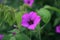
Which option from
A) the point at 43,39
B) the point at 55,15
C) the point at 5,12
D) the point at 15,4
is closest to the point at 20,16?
the point at 5,12

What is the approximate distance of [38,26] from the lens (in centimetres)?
118

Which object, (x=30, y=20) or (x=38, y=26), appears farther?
(x=30, y=20)

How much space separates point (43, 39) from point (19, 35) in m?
0.40

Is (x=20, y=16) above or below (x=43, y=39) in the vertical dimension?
above

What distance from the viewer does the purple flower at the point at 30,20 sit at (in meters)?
1.15

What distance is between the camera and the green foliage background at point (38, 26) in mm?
1089

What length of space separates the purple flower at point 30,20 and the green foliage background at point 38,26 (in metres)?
0.02

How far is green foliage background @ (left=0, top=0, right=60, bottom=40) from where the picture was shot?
109 cm

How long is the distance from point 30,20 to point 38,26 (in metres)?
0.14

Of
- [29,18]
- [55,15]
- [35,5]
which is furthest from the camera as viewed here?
[35,5]

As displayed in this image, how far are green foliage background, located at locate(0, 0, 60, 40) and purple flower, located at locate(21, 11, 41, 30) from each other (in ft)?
0.07

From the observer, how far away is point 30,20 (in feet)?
4.30

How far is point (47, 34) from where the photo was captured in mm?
1532

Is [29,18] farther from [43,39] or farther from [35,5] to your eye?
[35,5]
